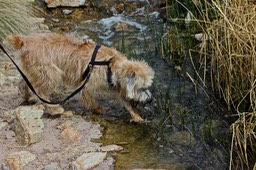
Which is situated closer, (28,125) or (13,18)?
(28,125)

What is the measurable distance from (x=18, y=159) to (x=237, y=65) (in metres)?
2.69

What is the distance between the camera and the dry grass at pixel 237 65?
182 inches

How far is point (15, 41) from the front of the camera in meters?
5.33

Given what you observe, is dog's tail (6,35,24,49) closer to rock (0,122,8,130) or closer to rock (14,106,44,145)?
rock (14,106,44,145)

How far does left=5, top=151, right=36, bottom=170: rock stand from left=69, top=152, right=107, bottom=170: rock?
0.47 m

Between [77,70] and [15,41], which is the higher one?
[15,41]

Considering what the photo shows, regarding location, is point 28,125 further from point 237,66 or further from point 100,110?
point 237,66

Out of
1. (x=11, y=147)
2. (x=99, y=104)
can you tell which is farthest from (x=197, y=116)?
(x=11, y=147)

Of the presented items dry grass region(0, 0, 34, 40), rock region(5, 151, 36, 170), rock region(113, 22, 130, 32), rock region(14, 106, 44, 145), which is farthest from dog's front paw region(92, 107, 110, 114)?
rock region(113, 22, 130, 32)

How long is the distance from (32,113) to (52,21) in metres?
4.04

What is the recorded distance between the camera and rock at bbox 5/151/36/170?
4.59 m

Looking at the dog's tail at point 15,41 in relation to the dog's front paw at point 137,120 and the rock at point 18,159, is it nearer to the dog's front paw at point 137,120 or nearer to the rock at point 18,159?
the rock at point 18,159

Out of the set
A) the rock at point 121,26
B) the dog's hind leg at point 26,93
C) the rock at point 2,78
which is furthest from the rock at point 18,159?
the rock at point 121,26

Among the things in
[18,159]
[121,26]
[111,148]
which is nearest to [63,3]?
[121,26]
